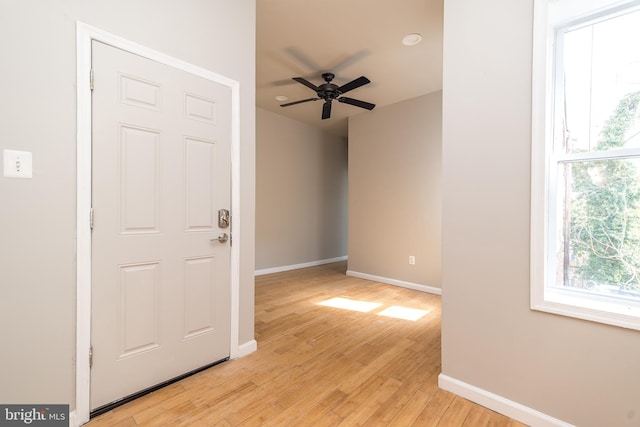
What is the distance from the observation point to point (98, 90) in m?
1.56

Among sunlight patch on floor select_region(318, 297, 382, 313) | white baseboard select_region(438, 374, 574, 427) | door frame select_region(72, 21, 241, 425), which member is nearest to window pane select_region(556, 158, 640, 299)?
white baseboard select_region(438, 374, 574, 427)

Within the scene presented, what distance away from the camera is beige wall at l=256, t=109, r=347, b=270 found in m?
5.22

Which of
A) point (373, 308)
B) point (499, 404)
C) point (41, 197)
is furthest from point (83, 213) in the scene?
point (373, 308)

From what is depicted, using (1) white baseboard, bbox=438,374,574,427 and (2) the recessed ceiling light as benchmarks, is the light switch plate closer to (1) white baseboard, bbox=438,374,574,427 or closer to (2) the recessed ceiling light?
(1) white baseboard, bbox=438,374,574,427

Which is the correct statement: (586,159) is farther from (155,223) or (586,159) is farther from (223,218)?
(155,223)

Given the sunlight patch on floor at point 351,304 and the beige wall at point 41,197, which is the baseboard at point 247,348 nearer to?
the beige wall at point 41,197

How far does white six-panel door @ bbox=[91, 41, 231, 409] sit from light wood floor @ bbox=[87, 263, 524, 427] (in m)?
0.21

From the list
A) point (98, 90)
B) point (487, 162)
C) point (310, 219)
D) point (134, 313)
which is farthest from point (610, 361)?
point (310, 219)

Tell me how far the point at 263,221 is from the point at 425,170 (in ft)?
9.29

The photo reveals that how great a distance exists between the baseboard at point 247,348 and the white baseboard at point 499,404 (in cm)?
135

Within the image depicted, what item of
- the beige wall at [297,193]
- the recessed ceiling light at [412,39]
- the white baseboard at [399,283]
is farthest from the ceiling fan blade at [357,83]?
the white baseboard at [399,283]

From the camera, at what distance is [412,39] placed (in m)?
2.91

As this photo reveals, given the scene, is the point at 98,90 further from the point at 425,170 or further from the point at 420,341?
the point at 425,170

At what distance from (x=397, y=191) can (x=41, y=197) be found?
4041 millimetres
